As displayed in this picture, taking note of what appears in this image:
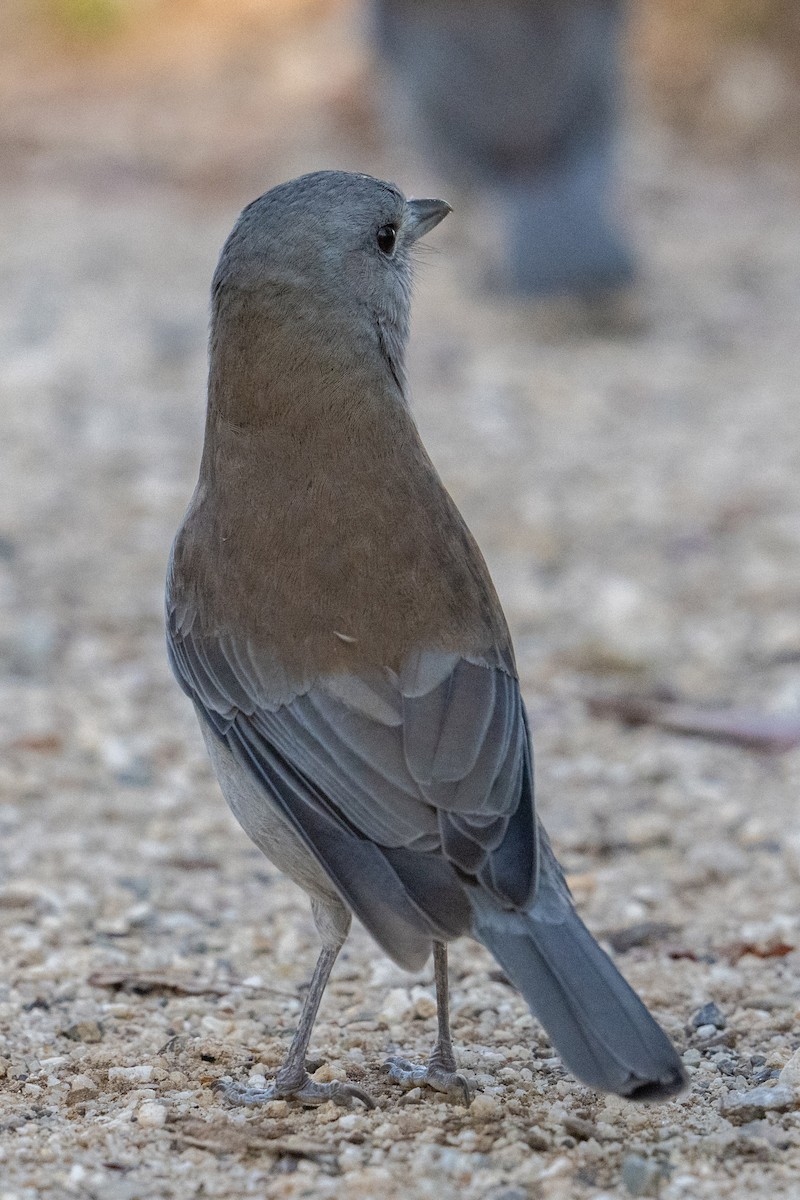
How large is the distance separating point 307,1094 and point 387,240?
1835mm

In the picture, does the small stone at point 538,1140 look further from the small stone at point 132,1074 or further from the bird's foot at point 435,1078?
the small stone at point 132,1074

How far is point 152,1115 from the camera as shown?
3.14 metres

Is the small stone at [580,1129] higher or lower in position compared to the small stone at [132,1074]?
higher

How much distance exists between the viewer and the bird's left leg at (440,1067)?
3.28 metres

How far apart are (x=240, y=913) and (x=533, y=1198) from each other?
5.64 feet

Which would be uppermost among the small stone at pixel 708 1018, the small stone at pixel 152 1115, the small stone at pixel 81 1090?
the small stone at pixel 708 1018

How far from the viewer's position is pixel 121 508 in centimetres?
735

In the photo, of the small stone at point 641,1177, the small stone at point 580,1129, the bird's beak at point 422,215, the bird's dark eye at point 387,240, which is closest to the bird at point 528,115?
the bird's beak at point 422,215

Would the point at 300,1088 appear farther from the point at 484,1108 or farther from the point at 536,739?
the point at 536,739

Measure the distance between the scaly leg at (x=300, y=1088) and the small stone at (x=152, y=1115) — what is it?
17 cm

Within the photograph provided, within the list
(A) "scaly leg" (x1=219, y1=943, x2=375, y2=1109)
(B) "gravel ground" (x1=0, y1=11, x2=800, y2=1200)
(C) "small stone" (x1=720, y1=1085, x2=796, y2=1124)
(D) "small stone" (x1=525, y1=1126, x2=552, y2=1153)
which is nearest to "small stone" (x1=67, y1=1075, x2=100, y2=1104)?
(B) "gravel ground" (x1=0, y1=11, x2=800, y2=1200)

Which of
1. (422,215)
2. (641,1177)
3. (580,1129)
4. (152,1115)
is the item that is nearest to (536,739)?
(422,215)

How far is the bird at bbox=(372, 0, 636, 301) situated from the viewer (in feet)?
32.4

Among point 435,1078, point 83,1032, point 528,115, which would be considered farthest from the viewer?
point 528,115
